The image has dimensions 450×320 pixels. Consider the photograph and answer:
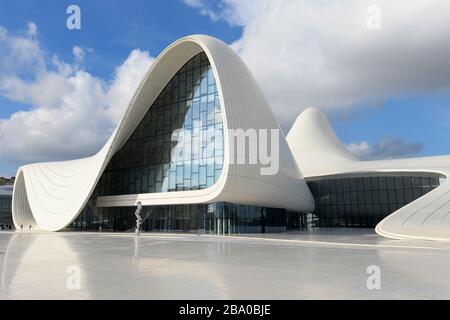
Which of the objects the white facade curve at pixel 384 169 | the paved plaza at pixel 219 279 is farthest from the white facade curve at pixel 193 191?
the paved plaza at pixel 219 279

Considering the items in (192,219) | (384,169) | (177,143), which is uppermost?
(177,143)

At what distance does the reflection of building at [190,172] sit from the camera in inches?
1245

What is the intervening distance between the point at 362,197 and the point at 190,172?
28489 millimetres

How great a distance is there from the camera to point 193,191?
108 feet

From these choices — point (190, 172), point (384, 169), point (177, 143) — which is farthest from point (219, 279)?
point (384, 169)

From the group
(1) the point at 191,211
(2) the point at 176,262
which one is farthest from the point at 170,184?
(2) the point at 176,262

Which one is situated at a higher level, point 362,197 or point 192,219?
point 362,197

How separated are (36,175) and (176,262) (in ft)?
127

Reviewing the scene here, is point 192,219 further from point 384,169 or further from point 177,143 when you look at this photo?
point 384,169

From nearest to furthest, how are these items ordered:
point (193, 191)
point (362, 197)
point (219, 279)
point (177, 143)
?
point (219, 279) → point (193, 191) → point (177, 143) → point (362, 197)

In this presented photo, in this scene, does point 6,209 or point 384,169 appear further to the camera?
point 6,209

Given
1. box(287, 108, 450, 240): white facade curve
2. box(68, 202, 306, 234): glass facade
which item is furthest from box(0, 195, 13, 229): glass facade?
box(287, 108, 450, 240): white facade curve

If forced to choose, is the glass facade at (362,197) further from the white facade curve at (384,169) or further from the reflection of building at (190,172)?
the white facade curve at (384,169)
